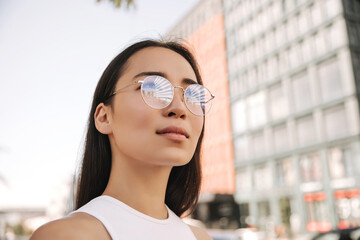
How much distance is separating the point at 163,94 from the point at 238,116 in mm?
38864

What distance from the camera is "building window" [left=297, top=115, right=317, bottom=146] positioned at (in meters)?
30.1

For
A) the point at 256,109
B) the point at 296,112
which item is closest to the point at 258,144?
the point at 256,109

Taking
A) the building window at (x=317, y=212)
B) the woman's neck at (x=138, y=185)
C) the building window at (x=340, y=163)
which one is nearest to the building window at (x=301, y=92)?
the building window at (x=340, y=163)

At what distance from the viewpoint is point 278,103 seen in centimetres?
3425

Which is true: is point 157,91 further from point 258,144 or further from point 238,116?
point 238,116

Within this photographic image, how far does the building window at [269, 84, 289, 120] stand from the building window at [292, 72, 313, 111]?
1230 mm

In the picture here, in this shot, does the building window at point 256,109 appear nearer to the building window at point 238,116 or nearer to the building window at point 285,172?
the building window at point 238,116

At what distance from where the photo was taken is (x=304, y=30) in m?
32.1

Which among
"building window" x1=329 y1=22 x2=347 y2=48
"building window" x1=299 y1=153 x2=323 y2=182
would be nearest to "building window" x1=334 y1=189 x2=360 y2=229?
"building window" x1=299 y1=153 x2=323 y2=182

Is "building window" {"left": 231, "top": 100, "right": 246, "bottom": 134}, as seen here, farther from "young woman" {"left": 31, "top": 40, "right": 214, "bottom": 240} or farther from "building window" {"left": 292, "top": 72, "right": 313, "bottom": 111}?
"young woman" {"left": 31, "top": 40, "right": 214, "bottom": 240}

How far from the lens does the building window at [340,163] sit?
26781mm

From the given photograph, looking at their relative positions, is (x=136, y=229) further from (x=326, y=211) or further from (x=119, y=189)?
(x=326, y=211)

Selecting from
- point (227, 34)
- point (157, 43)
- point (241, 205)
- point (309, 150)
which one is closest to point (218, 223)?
point (241, 205)

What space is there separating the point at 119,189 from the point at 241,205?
38242 millimetres
